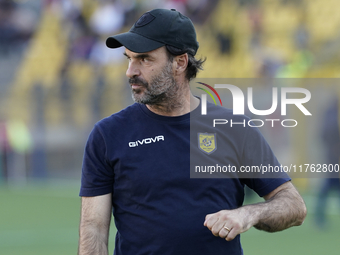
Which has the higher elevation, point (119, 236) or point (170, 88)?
point (170, 88)

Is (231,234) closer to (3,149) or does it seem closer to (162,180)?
(162,180)

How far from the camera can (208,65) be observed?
1489cm

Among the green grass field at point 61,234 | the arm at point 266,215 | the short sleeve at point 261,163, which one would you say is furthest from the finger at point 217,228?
the green grass field at point 61,234

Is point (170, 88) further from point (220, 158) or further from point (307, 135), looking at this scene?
point (307, 135)

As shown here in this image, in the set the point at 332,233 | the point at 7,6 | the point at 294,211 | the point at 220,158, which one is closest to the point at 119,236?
the point at 220,158

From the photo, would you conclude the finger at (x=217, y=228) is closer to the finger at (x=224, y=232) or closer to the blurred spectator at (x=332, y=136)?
the finger at (x=224, y=232)

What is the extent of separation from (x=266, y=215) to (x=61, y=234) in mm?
6033

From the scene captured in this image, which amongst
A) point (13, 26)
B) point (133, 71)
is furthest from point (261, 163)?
point (13, 26)

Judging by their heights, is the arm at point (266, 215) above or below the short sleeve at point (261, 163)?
below

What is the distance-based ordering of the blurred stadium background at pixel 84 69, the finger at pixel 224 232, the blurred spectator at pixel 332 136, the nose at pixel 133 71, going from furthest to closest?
the blurred stadium background at pixel 84 69
the blurred spectator at pixel 332 136
the nose at pixel 133 71
the finger at pixel 224 232

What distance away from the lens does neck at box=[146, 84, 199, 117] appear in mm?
2941

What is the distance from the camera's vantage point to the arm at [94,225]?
2.78m

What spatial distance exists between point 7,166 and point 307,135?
25.4 feet

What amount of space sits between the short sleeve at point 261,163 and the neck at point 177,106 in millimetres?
350
